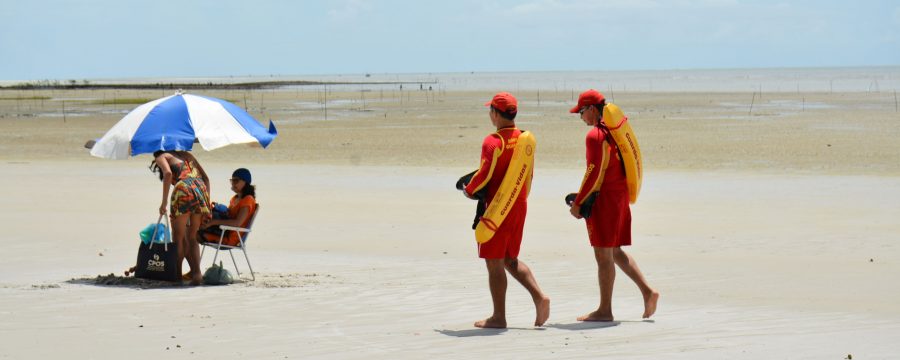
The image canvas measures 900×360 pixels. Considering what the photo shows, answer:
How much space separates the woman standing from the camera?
9.10 meters

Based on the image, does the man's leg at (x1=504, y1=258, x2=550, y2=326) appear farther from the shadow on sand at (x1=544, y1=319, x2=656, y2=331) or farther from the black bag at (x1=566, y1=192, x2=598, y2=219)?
the black bag at (x1=566, y1=192, x2=598, y2=219)

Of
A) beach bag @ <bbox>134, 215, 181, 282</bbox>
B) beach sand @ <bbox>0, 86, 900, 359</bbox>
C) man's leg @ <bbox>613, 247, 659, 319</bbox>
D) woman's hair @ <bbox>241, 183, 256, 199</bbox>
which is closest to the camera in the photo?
beach sand @ <bbox>0, 86, 900, 359</bbox>

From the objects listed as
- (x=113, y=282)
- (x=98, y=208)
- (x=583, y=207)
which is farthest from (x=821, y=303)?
(x=98, y=208)

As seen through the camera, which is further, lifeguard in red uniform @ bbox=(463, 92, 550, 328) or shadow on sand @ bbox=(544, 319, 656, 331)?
shadow on sand @ bbox=(544, 319, 656, 331)

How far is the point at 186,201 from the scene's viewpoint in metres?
9.11

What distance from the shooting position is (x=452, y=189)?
701 inches

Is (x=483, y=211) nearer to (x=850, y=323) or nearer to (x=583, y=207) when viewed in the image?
(x=583, y=207)

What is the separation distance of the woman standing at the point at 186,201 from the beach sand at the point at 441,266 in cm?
32

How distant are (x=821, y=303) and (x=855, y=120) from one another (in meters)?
31.2

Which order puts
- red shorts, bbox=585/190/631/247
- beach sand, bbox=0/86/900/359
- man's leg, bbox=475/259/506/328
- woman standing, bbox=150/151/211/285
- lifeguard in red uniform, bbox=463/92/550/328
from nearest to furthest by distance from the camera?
beach sand, bbox=0/86/900/359 < lifeguard in red uniform, bbox=463/92/550/328 < man's leg, bbox=475/259/506/328 < red shorts, bbox=585/190/631/247 < woman standing, bbox=150/151/211/285

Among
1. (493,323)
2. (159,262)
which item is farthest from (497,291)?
(159,262)

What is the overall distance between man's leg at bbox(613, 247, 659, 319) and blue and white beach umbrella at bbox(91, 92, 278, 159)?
303cm

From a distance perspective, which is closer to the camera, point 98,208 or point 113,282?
point 113,282

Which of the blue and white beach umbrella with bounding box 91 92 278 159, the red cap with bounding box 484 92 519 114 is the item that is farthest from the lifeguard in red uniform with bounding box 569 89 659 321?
the blue and white beach umbrella with bounding box 91 92 278 159
